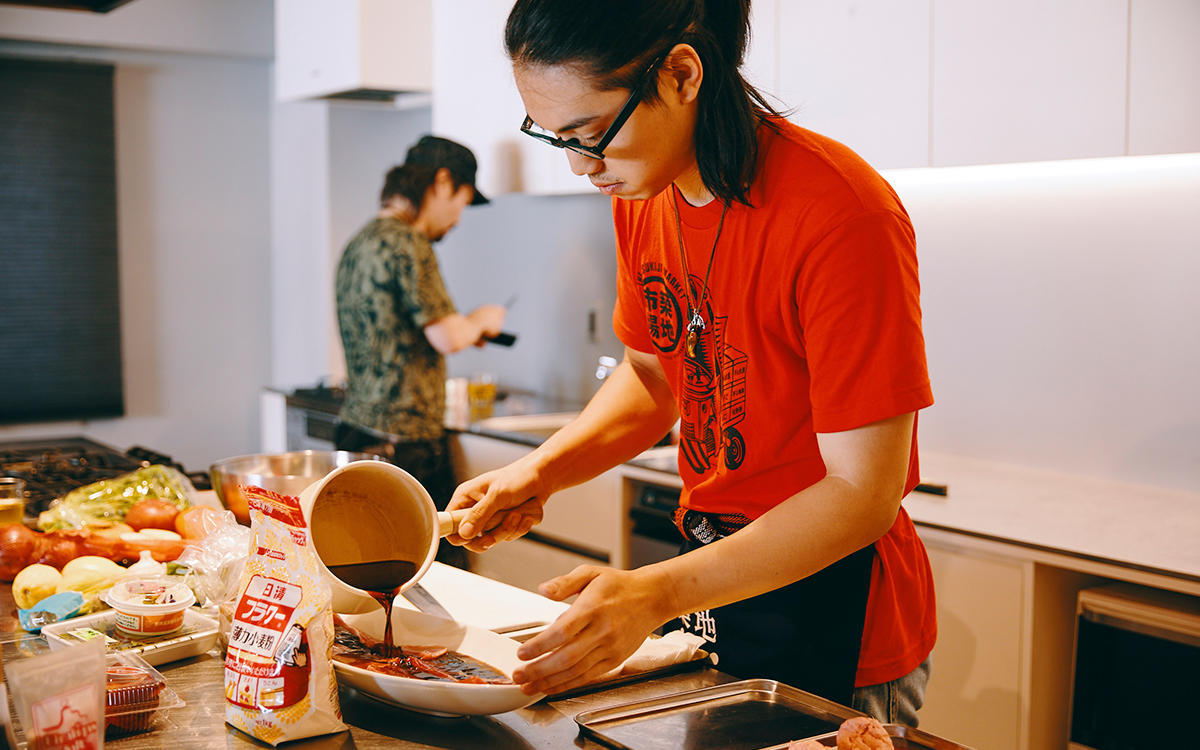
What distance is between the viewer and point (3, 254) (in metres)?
4.61

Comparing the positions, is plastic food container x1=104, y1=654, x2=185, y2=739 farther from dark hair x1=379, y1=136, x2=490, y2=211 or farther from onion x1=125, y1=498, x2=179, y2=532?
dark hair x1=379, y1=136, x2=490, y2=211

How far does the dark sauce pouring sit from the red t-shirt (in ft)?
1.30

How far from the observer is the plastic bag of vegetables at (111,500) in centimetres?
172

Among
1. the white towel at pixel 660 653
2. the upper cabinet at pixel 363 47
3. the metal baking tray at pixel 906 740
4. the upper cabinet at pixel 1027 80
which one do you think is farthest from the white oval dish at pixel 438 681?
the upper cabinet at pixel 363 47

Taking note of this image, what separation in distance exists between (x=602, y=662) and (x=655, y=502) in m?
1.74

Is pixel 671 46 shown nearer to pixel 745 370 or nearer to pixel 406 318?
pixel 745 370

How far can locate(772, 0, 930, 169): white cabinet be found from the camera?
2.30m

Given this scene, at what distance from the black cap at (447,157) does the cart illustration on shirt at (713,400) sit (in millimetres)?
2043

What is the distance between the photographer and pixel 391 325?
3150 mm

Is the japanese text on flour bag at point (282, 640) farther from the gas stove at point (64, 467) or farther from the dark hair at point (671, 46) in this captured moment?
the gas stove at point (64, 467)

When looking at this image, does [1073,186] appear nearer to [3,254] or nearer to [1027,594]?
[1027,594]

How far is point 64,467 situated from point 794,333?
2.02 meters

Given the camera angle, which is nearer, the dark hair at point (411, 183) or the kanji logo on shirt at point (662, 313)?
the kanji logo on shirt at point (662, 313)

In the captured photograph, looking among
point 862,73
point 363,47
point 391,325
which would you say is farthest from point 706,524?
point 363,47
